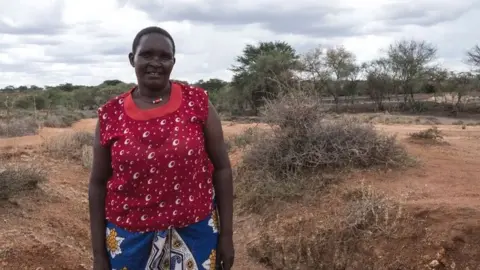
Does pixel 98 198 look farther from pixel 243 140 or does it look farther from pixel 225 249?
pixel 243 140

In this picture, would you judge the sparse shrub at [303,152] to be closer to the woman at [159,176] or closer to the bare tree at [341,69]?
the woman at [159,176]

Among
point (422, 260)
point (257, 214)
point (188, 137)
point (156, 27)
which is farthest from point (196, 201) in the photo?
point (257, 214)

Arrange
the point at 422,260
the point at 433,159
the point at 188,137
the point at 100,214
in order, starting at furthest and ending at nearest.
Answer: the point at 433,159
the point at 422,260
the point at 100,214
the point at 188,137

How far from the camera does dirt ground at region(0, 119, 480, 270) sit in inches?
163

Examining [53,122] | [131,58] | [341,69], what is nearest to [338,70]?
[341,69]

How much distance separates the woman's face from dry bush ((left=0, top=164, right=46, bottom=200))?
360 cm

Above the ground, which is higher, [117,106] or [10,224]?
[117,106]

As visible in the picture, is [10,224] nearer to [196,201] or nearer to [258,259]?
[258,259]

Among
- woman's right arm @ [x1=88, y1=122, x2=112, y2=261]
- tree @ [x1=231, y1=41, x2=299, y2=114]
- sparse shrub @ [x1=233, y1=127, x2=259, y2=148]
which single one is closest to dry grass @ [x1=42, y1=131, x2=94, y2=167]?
sparse shrub @ [x1=233, y1=127, x2=259, y2=148]

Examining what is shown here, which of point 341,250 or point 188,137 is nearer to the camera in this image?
point 188,137

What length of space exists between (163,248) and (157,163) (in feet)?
1.22

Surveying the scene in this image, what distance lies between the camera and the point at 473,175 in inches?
219

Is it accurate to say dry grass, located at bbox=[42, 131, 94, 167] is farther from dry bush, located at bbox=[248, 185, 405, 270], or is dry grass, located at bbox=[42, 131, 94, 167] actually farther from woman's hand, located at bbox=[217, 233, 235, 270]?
woman's hand, located at bbox=[217, 233, 235, 270]

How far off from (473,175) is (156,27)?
179 inches
